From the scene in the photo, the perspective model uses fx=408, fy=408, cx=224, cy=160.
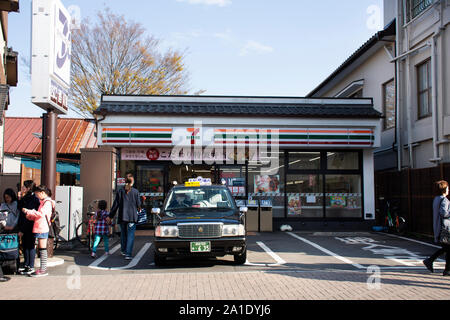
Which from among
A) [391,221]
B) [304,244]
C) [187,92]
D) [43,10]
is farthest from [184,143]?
[187,92]

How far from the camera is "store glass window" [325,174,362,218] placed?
15281 millimetres

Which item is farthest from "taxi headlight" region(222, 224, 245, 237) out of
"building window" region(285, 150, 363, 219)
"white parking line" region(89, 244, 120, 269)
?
"building window" region(285, 150, 363, 219)

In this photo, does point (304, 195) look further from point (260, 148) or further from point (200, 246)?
point (200, 246)

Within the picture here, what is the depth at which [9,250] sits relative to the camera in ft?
24.3

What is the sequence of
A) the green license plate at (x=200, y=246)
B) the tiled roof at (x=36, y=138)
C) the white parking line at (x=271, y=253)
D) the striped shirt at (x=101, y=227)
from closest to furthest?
the green license plate at (x=200, y=246)
the white parking line at (x=271, y=253)
the striped shirt at (x=101, y=227)
the tiled roof at (x=36, y=138)

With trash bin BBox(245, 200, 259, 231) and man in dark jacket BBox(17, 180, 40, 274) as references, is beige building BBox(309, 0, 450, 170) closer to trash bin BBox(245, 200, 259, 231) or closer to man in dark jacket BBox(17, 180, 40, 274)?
trash bin BBox(245, 200, 259, 231)

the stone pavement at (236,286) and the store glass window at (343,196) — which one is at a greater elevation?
the store glass window at (343,196)

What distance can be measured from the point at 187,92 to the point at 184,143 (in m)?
13.7

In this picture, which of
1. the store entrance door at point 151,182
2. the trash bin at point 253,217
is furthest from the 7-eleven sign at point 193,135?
the trash bin at point 253,217

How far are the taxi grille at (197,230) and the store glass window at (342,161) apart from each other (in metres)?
8.64

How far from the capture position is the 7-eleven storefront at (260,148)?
560 inches

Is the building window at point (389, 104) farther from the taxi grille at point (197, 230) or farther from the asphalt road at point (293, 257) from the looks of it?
the taxi grille at point (197, 230)

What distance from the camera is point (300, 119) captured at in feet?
48.0
